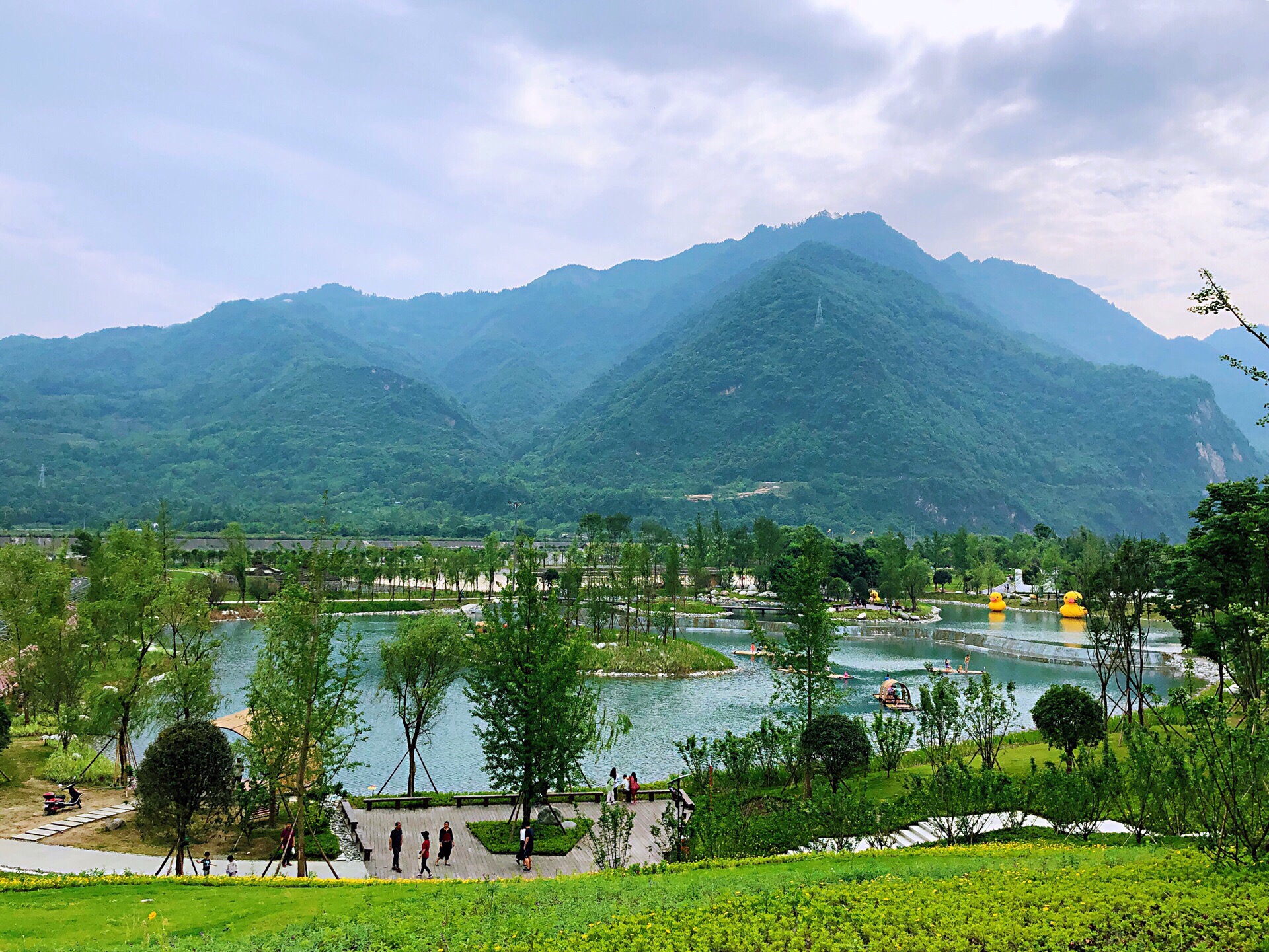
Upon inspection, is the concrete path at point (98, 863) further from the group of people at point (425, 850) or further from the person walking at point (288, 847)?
the group of people at point (425, 850)

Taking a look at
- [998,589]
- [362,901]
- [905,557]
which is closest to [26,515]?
[905,557]

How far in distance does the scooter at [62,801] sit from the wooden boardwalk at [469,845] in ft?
27.8

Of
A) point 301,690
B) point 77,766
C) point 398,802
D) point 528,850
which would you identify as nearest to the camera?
point 301,690

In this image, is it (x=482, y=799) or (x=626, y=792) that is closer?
(x=482, y=799)

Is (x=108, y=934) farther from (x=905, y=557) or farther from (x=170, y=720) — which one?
(x=905, y=557)

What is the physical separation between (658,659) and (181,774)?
40.8 meters

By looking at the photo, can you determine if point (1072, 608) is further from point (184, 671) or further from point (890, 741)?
point (184, 671)

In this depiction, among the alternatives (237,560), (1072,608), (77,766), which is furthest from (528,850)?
(1072,608)

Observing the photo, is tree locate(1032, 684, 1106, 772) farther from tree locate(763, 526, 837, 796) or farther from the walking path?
the walking path

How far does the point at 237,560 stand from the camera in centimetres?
8850

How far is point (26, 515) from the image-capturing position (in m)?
172

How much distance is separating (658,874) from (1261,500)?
28.0 meters

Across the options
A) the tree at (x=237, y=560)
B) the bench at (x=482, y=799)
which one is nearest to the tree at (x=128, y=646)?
the bench at (x=482, y=799)

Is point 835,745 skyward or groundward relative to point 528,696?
groundward
